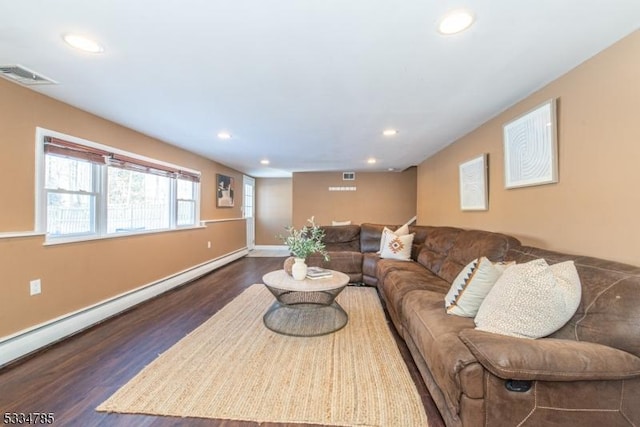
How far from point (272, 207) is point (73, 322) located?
5.93 meters

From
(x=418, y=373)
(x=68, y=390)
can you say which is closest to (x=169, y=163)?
(x=68, y=390)

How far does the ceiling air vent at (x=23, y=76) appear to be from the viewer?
6.43ft

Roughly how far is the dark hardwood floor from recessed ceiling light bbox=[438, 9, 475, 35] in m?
2.18

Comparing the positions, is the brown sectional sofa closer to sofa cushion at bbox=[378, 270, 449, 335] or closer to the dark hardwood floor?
the dark hardwood floor

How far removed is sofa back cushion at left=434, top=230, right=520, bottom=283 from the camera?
2314 mm

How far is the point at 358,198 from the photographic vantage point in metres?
7.03

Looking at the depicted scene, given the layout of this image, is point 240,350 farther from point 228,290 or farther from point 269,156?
point 269,156

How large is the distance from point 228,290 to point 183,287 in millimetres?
746

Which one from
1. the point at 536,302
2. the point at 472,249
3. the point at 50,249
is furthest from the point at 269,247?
the point at 536,302

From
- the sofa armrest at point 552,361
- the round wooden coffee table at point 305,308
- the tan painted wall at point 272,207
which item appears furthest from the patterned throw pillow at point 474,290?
the tan painted wall at point 272,207

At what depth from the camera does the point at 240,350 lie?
2311 millimetres

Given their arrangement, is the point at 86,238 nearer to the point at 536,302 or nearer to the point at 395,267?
the point at 395,267

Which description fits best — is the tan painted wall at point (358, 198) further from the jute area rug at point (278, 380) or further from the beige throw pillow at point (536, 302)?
the beige throw pillow at point (536, 302)

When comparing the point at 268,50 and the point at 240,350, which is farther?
the point at 240,350
